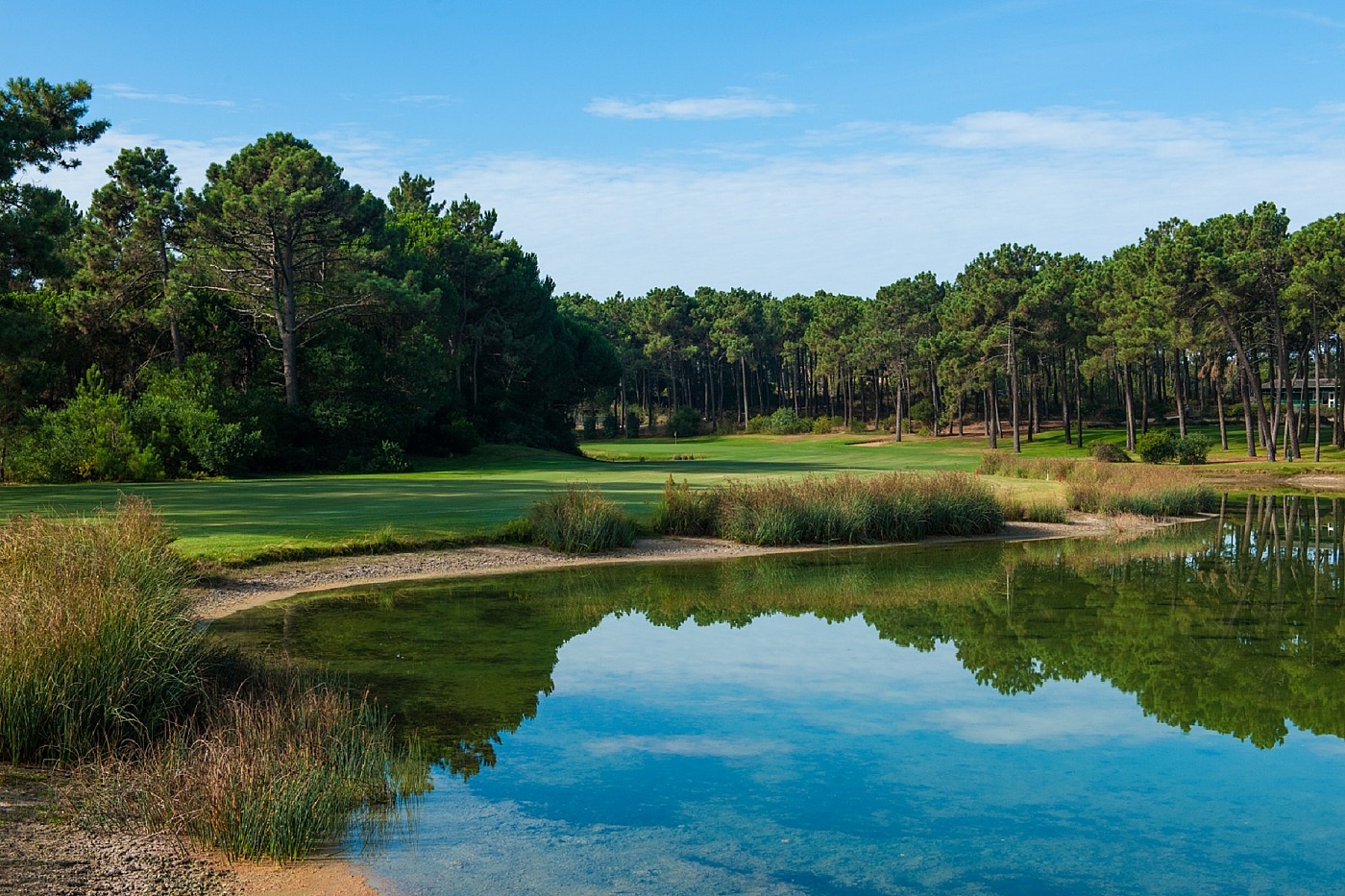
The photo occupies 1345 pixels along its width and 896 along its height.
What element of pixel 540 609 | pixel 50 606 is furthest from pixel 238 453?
pixel 50 606

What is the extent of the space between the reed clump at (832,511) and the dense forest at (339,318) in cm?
1737

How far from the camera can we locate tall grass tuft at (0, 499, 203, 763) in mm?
8719

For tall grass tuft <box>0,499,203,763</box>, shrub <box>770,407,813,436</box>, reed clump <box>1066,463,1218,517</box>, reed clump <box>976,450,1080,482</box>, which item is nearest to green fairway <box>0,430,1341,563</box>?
reed clump <box>1066,463,1218,517</box>

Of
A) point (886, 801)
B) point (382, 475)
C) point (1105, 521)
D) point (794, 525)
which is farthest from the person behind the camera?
point (382, 475)

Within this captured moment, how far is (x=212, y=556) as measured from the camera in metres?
19.9

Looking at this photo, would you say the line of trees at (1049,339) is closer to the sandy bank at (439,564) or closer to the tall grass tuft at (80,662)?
the sandy bank at (439,564)

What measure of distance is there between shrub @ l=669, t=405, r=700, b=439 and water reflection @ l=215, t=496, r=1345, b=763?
88.8 meters

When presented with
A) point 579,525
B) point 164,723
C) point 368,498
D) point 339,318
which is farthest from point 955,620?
point 339,318

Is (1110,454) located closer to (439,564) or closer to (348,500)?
(348,500)

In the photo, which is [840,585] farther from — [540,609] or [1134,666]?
[1134,666]

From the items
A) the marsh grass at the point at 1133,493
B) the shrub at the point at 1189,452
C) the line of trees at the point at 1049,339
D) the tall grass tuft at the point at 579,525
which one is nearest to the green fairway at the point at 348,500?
the tall grass tuft at the point at 579,525

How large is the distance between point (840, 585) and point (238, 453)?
29.2m

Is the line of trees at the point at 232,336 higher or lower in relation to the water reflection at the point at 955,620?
higher

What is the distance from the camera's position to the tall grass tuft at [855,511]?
1019 inches
